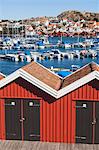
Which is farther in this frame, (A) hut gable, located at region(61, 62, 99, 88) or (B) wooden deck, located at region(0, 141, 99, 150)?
(A) hut gable, located at region(61, 62, 99, 88)

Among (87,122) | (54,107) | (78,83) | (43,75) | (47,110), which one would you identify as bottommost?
(87,122)

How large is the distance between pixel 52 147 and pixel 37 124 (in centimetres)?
114

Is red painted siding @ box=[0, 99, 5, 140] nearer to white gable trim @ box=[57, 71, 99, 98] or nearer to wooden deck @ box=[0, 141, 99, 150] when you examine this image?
wooden deck @ box=[0, 141, 99, 150]

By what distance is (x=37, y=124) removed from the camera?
1344 cm

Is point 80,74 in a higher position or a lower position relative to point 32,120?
→ higher

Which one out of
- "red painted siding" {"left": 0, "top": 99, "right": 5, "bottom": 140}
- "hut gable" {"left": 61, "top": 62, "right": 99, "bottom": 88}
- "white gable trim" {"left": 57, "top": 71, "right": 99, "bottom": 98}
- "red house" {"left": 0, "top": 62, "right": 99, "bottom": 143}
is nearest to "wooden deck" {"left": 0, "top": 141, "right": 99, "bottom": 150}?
"red house" {"left": 0, "top": 62, "right": 99, "bottom": 143}

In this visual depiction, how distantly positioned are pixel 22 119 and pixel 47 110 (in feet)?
Result: 3.58

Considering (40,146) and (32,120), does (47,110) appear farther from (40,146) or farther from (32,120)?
(40,146)

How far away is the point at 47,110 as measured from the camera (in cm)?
1338

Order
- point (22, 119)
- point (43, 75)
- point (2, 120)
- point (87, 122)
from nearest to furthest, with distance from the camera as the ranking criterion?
point (87, 122) < point (22, 119) < point (2, 120) < point (43, 75)

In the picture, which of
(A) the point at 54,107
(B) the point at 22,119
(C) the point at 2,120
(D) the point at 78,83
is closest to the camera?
(D) the point at 78,83

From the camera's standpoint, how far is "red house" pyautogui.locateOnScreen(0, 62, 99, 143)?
13047mm

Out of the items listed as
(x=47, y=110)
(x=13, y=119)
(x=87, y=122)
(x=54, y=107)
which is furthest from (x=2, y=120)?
(x=87, y=122)

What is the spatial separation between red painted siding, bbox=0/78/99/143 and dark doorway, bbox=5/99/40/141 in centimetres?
18
